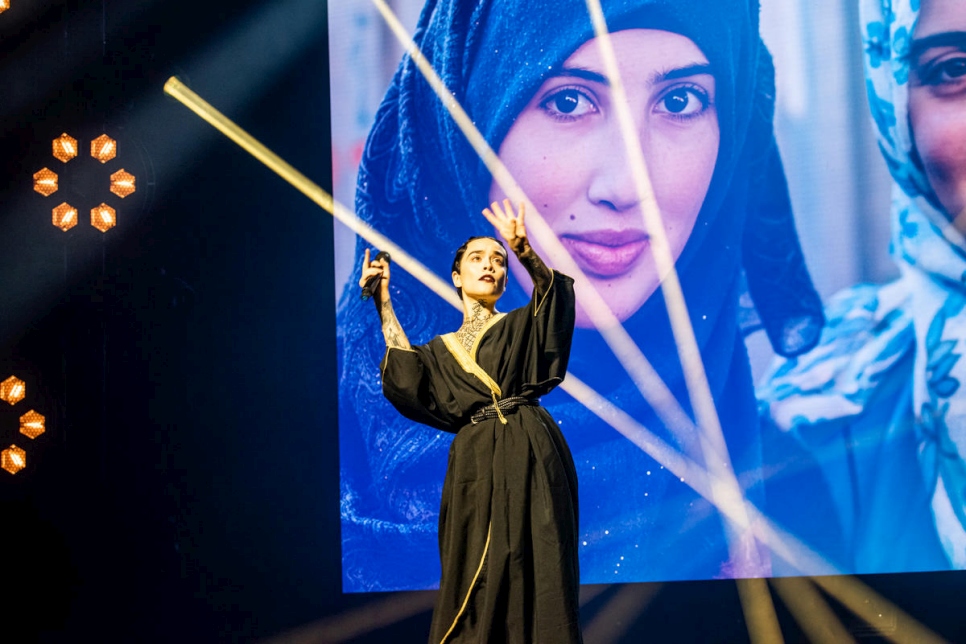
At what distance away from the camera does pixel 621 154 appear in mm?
3723

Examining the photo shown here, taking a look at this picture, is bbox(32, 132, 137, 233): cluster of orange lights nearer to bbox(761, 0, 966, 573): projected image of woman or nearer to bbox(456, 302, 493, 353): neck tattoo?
bbox(456, 302, 493, 353): neck tattoo

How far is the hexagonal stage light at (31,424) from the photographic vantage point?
4.12 metres

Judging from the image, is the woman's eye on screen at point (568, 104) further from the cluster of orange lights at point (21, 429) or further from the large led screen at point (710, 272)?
the cluster of orange lights at point (21, 429)

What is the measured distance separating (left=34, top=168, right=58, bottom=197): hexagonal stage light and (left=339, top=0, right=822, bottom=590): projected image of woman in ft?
4.25

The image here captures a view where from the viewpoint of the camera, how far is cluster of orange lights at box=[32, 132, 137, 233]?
4203mm

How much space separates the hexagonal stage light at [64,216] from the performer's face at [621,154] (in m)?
1.87

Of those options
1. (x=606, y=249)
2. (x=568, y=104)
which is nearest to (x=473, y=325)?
(x=606, y=249)

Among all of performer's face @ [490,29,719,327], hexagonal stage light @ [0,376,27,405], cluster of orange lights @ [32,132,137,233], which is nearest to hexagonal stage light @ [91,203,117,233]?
cluster of orange lights @ [32,132,137,233]

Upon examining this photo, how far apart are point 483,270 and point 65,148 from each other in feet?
8.00

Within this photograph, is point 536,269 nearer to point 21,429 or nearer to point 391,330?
point 391,330

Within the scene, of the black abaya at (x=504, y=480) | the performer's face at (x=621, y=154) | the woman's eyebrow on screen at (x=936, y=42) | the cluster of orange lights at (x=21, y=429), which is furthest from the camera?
the cluster of orange lights at (x=21, y=429)

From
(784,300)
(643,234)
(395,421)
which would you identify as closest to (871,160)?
(784,300)

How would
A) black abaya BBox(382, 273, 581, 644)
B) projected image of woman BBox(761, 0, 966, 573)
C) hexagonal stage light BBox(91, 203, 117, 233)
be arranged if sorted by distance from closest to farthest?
1. black abaya BBox(382, 273, 581, 644)
2. projected image of woman BBox(761, 0, 966, 573)
3. hexagonal stage light BBox(91, 203, 117, 233)

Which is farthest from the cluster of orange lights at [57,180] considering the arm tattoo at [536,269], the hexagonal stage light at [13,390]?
the arm tattoo at [536,269]
